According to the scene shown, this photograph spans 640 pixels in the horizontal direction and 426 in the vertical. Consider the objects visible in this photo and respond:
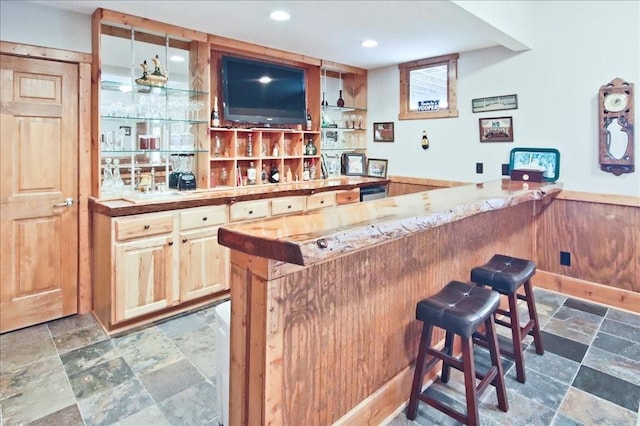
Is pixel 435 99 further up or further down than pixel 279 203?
further up

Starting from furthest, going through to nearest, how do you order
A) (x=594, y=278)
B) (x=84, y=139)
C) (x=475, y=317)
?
(x=594, y=278)
(x=84, y=139)
(x=475, y=317)

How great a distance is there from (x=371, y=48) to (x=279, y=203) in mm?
1867

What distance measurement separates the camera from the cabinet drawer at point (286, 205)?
386 centimetres

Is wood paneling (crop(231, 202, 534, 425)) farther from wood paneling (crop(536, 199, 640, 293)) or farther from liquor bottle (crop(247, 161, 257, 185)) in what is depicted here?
liquor bottle (crop(247, 161, 257, 185))

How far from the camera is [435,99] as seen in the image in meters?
4.60

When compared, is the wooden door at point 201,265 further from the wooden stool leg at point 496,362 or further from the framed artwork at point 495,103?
the framed artwork at point 495,103

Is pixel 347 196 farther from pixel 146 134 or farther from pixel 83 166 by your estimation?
pixel 83 166

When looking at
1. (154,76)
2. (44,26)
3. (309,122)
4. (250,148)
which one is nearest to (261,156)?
(250,148)

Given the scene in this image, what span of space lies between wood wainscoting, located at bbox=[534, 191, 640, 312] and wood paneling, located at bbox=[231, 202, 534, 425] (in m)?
1.76

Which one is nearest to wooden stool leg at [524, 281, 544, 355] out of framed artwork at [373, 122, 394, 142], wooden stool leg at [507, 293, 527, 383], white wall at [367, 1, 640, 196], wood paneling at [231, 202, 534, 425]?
wooden stool leg at [507, 293, 527, 383]

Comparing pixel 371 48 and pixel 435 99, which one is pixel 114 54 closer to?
pixel 371 48

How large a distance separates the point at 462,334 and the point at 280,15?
263 cm

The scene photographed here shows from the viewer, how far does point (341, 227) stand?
4.65ft

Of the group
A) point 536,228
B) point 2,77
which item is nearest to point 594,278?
point 536,228
